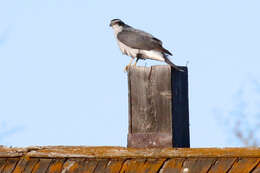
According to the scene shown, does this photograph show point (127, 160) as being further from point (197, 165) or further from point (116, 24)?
point (116, 24)

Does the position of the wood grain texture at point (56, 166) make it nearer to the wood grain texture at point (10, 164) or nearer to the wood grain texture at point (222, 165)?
the wood grain texture at point (10, 164)

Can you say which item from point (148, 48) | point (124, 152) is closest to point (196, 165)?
point (124, 152)

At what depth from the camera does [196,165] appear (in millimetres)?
5578

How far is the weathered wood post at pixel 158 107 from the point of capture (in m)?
6.11

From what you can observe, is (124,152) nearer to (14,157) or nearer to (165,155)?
(165,155)

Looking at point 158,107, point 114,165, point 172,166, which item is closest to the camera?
point 172,166

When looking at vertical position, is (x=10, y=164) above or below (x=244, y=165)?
above

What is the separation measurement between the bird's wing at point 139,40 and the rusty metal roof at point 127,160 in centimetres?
512

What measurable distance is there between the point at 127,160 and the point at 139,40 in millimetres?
6324

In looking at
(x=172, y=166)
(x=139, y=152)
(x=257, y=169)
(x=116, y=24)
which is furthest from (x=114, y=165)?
(x=116, y=24)

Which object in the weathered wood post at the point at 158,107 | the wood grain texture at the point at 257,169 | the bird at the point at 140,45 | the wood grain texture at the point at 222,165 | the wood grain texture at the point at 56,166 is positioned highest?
the bird at the point at 140,45

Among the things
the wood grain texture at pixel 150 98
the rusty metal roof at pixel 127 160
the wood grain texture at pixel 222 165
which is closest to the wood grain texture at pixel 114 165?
the rusty metal roof at pixel 127 160

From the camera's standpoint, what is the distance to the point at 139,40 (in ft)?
39.3

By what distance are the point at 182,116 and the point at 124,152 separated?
26.1 inches
